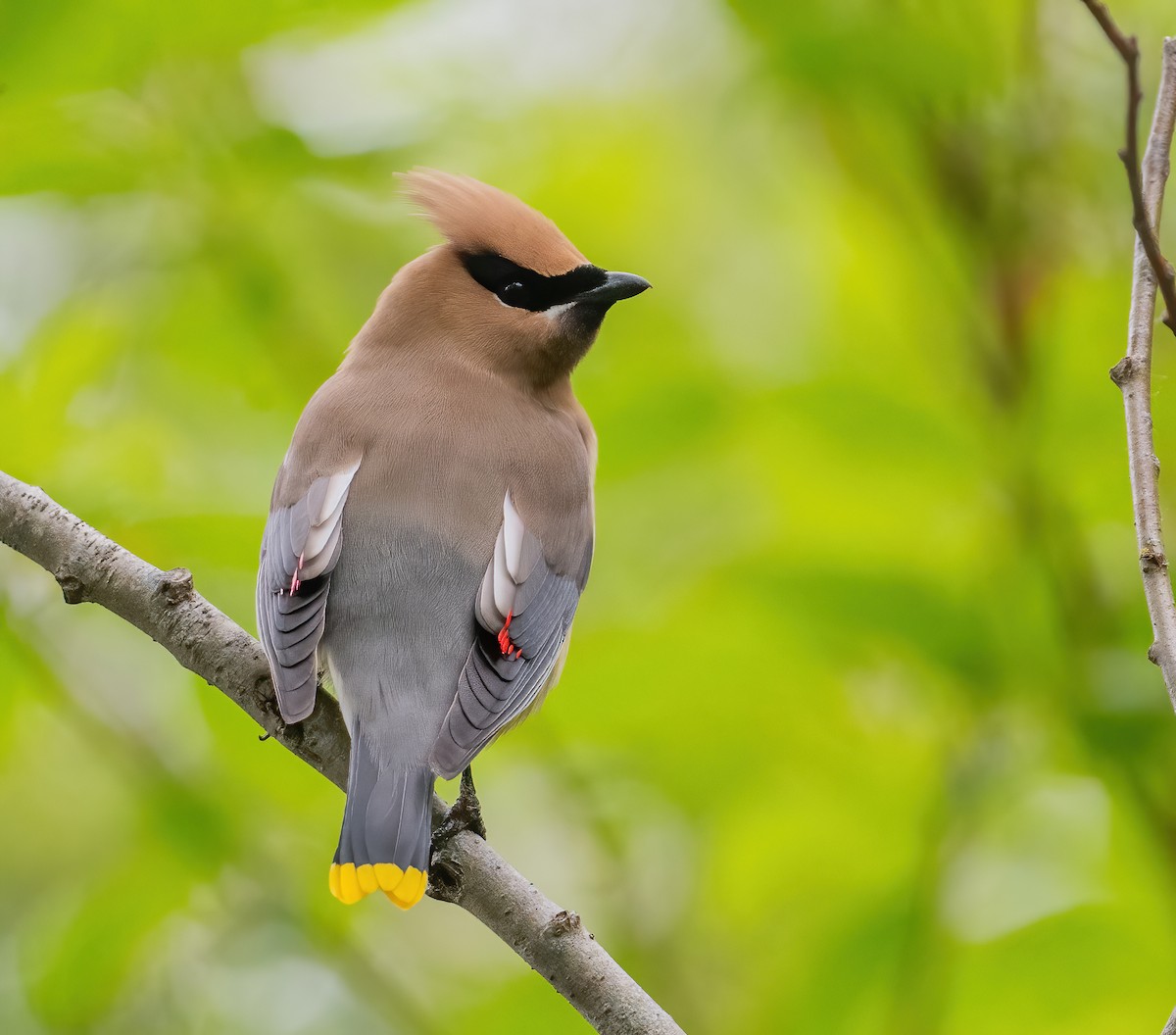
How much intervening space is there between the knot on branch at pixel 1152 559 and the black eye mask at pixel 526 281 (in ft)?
6.57

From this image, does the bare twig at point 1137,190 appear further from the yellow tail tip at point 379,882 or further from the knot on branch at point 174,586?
the knot on branch at point 174,586

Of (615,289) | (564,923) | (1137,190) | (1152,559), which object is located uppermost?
(1137,190)

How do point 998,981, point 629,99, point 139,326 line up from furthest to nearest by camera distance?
1. point 629,99
2. point 139,326
3. point 998,981

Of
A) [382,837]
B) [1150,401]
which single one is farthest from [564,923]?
[1150,401]

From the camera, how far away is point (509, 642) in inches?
121

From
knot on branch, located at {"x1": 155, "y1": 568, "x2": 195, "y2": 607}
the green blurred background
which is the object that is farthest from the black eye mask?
knot on branch, located at {"x1": 155, "y1": 568, "x2": 195, "y2": 607}

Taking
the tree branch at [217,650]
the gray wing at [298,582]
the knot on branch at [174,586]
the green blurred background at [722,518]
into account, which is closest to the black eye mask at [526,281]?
the green blurred background at [722,518]

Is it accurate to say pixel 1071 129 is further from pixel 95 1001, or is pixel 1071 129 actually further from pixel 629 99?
pixel 95 1001

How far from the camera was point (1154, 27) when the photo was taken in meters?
3.15

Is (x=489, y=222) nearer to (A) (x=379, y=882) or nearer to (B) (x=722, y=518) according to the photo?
(B) (x=722, y=518)

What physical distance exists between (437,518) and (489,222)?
0.91 metres

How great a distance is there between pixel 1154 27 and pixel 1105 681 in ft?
4.45

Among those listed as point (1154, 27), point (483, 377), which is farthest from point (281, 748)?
point (1154, 27)

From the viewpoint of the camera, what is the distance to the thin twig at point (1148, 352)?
5.85 feet
